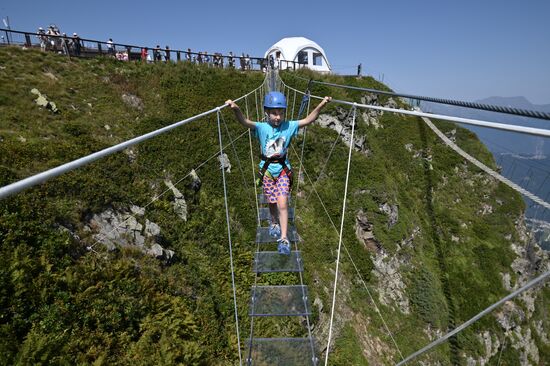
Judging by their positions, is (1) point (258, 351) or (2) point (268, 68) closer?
(1) point (258, 351)

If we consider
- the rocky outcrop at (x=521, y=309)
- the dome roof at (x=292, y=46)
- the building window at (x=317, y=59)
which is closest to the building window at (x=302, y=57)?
the dome roof at (x=292, y=46)

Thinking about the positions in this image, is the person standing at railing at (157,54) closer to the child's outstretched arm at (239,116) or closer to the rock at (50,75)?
the rock at (50,75)

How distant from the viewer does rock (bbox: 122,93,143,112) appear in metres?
15.6

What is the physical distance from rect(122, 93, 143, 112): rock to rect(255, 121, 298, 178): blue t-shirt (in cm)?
1230

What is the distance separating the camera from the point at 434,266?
20672 millimetres

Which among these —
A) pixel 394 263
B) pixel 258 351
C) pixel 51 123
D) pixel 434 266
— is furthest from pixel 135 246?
pixel 434 266

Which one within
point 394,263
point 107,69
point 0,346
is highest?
point 107,69

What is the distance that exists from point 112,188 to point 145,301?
3848 millimetres

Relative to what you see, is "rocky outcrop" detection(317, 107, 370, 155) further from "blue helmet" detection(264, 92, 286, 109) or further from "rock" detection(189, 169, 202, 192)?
"blue helmet" detection(264, 92, 286, 109)

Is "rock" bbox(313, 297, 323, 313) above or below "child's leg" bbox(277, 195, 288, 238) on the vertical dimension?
below

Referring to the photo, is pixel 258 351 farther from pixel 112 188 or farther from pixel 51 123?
pixel 51 123

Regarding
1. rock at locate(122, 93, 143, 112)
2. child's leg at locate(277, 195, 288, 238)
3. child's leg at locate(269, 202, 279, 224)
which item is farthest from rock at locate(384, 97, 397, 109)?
child's leg at locate(277, 195, 288, 238)

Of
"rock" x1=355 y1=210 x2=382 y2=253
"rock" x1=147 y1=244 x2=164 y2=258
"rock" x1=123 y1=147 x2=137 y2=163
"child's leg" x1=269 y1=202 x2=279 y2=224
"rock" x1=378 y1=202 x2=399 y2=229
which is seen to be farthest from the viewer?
"rock" x1=378 y1=202 x2=399 y2=229

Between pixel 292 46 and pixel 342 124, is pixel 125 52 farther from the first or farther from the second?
pixel 292 46
